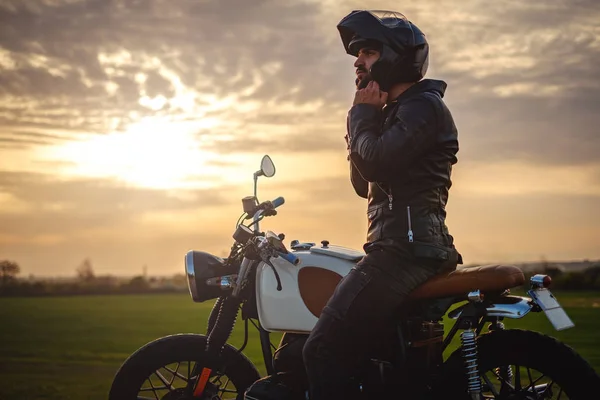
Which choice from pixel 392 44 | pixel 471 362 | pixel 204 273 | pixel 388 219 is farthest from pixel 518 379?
pixel 204 273

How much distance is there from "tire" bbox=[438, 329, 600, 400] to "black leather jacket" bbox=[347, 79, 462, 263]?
61cm

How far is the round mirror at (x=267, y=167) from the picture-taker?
20.4 feet

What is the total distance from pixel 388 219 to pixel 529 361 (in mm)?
1224

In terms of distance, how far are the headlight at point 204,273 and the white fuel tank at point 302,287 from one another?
1.46 ft

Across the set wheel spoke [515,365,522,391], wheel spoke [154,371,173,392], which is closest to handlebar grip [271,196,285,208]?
wheel spoke [154,371,173,392]

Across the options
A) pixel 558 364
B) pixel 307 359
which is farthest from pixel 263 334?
pixel 558 364

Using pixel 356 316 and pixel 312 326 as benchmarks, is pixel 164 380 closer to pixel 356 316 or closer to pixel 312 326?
pixel 312 326

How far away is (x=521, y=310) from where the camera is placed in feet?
17.0

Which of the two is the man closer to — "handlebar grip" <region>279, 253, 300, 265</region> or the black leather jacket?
the black leather jacket

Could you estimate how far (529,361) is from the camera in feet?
17.1

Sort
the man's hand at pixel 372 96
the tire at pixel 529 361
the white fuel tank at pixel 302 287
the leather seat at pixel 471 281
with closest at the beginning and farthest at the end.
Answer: the tire at pixel 529 361 < the leather seat at pixel 471 281 < the man's hand at pixel 372 96 < the white fuel tank at pixel 302 287

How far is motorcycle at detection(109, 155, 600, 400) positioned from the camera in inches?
206

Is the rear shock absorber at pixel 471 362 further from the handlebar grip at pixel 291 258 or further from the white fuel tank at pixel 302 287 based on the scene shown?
the handlebar grip at pixel 291 258

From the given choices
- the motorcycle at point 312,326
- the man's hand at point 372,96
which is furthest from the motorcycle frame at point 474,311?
the man's hand at point 372,96
